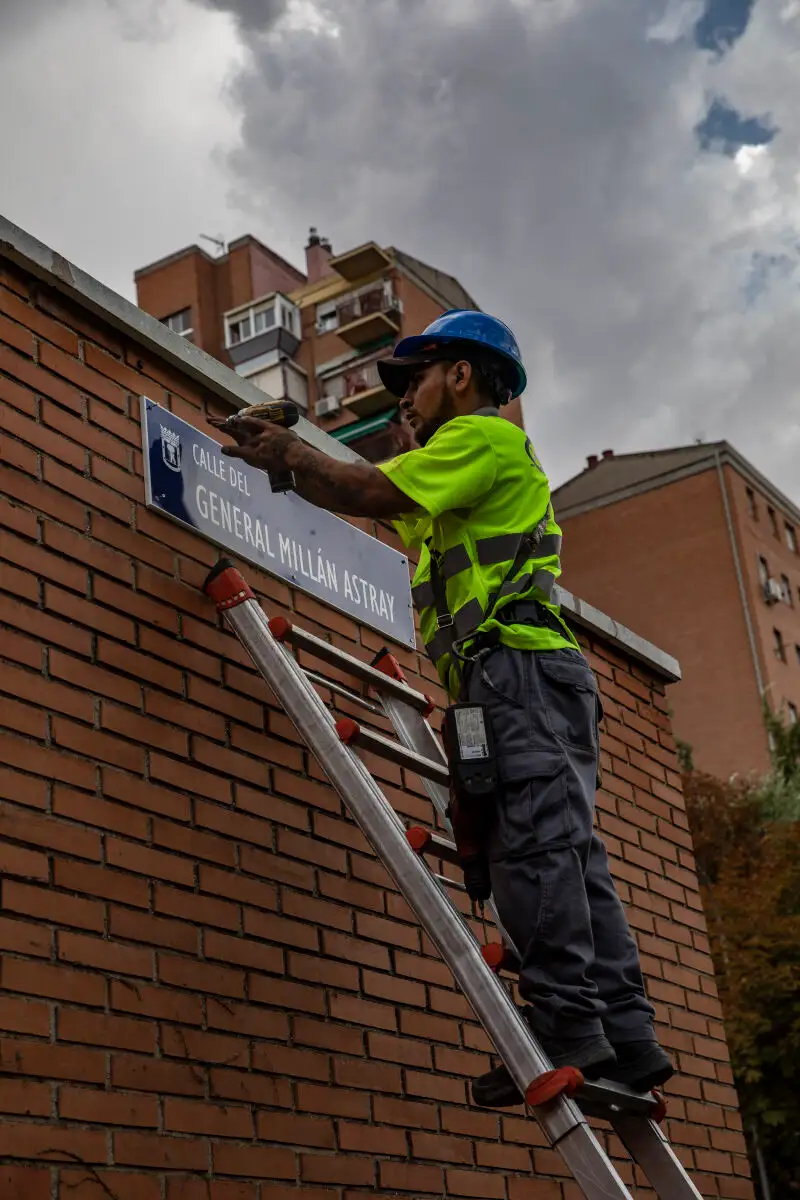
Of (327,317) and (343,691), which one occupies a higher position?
(327,317)

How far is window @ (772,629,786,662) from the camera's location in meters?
35.4

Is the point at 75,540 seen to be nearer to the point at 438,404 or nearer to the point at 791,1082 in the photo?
the point at 438,404

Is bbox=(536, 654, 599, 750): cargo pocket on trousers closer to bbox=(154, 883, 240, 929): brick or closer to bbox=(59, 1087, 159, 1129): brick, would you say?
bbox=(154, 883, 240, 929): brick

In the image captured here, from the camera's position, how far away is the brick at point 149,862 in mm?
3301

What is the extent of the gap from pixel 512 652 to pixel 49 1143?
1412 mm

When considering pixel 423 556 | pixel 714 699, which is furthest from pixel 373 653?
pixel 714 699

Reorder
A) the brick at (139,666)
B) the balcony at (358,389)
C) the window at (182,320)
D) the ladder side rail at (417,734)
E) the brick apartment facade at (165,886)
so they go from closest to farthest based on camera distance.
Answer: the brick apartment facade at (165,886) < the brick at (139,666) < the ladder side rail at (417,734) < the balcony at (358,389) < the window at (182,320)

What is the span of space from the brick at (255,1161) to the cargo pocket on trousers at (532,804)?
0.91m

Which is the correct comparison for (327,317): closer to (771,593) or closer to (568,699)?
(771,593)

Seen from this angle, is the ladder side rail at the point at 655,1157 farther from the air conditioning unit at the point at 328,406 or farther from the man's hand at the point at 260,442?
the air conditioning unit at the point at 328,406

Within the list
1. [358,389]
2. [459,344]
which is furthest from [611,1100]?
[358,389]

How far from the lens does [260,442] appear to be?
134 inches

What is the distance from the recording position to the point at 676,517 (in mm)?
36688

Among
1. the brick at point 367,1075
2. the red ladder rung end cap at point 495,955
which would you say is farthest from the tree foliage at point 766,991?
the red ladder rung end cap at point 495,955
